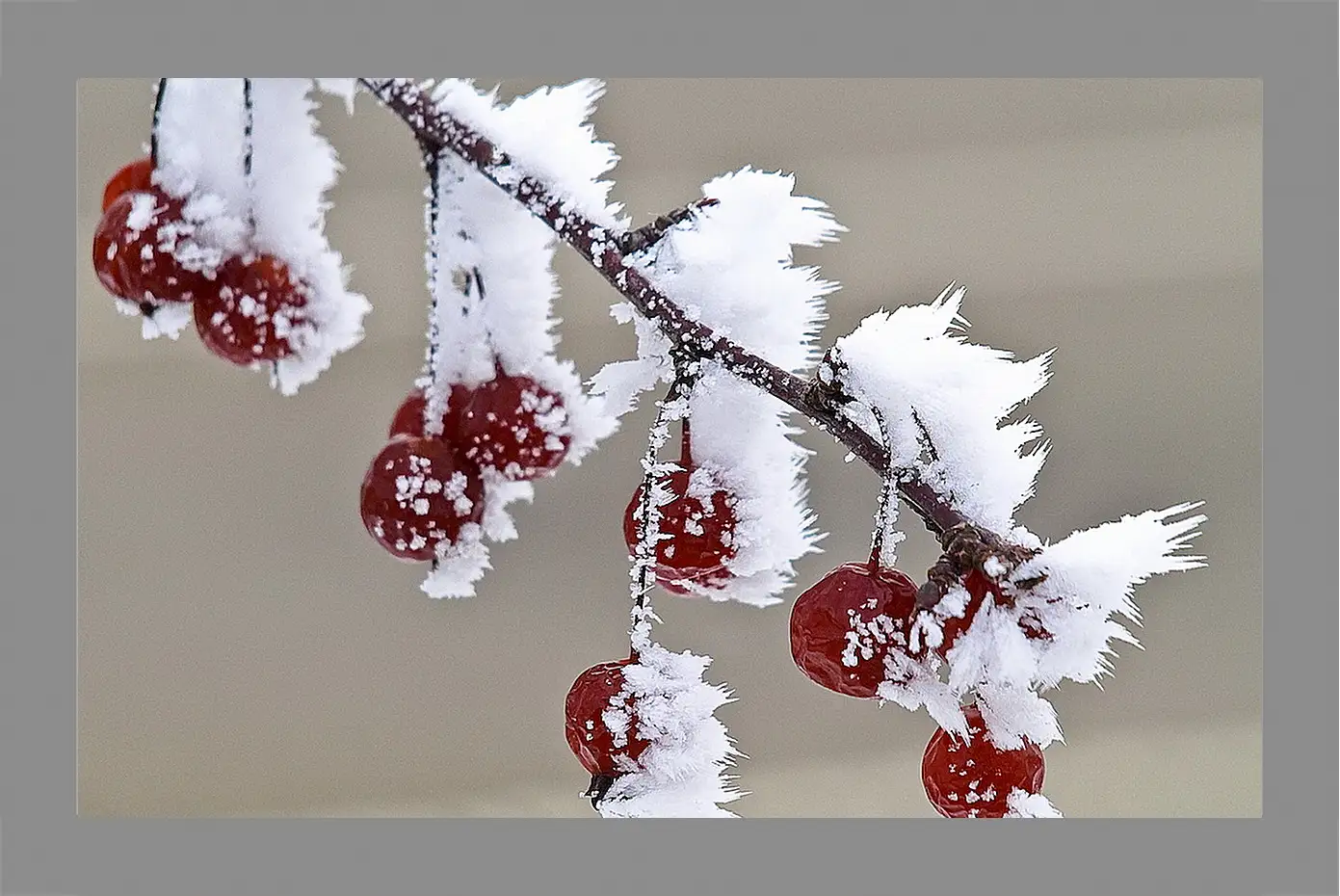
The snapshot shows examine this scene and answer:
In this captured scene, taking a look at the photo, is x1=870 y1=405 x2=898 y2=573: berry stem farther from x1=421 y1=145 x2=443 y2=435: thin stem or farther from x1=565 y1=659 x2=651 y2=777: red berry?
x1=421 y1=145 x2=443 y2=435: thin stem

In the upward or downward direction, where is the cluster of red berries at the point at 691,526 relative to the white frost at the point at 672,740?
upward

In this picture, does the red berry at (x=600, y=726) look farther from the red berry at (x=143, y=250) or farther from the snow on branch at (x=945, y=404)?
the red berry at (x=143, y=250)

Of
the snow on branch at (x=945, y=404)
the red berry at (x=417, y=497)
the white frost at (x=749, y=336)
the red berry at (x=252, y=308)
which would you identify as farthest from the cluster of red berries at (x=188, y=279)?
the snow on branch at (x=945, y=404)

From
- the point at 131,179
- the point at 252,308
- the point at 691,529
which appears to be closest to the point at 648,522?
the point at 691,529

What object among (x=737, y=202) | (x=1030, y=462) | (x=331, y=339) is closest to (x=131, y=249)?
(x=331, y=339)

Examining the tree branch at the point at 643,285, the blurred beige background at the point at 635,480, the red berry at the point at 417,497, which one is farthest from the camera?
the blurred beige background at the point at 635,480
